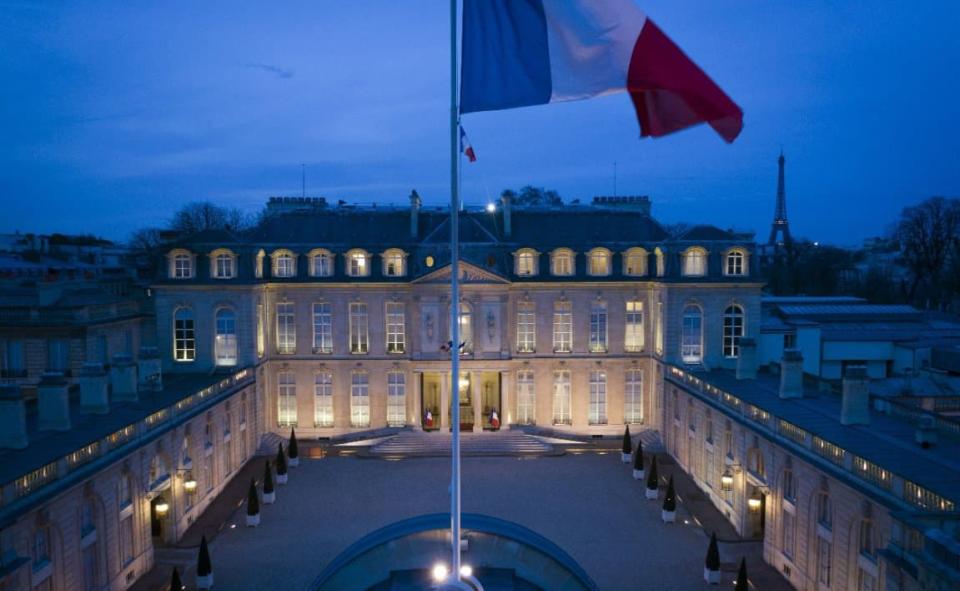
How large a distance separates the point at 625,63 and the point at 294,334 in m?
32.7

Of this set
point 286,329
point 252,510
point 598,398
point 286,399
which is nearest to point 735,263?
point 598,398

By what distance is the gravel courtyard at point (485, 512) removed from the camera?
23953 millimetres

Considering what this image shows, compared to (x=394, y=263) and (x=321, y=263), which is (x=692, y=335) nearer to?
(x=394, y=263)

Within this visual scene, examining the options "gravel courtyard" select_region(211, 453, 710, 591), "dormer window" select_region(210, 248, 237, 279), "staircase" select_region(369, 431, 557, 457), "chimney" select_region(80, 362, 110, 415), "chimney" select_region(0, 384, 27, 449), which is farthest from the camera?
"dormer window" select_region(210, 248, 237, 279)

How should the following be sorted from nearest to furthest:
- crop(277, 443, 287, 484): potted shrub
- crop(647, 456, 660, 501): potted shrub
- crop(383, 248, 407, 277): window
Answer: crop(647, 456, 660, 501): potted shrub, crop(277, 443, 287, 484): potted shrub, crop(383, 248, 407, 277): window

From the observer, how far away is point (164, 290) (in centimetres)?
3847

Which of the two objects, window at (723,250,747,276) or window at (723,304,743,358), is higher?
window at (723,250,747,276)

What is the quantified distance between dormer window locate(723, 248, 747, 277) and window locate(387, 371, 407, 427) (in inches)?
711

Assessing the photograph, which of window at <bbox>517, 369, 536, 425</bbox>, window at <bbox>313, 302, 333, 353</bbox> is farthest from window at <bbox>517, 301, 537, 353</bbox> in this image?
window at <bbox>313, 302, 333, 353</bbox>

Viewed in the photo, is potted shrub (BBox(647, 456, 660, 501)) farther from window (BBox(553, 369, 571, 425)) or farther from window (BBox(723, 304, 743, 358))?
window (BBox(723, 304, 743, 358))

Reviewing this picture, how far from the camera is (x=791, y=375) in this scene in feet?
92.2

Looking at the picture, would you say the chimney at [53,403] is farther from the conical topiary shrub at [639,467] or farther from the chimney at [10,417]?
the conical topiary shrub at [639,467]

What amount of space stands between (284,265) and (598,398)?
18.5m

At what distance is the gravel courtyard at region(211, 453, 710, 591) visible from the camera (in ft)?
78.6
